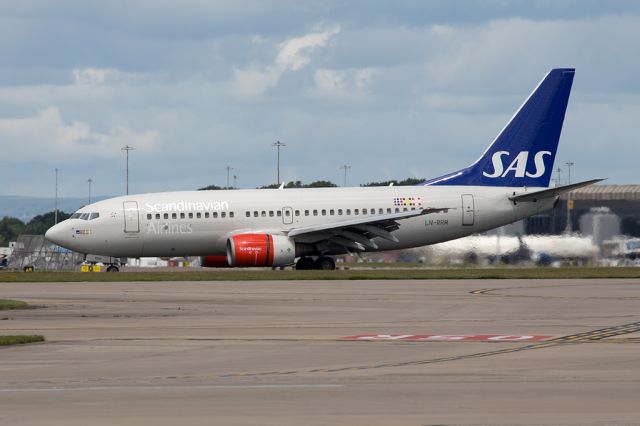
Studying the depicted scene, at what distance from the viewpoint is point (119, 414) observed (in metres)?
13.3

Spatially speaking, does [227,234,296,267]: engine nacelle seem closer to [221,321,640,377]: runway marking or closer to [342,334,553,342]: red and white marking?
[221,321,640,377]: runway marking

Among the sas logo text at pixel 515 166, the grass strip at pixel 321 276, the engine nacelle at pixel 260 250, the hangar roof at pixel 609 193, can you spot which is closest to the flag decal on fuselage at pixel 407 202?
the sas logo text at pixel 515 166

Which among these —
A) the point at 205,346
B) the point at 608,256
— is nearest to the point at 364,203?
the point at 608,256

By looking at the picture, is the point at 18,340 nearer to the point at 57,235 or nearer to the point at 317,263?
the point at 317,263

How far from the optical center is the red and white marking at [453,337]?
22.0 meters

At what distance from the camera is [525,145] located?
58.3 meters

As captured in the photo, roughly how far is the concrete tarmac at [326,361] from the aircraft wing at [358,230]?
751 inches

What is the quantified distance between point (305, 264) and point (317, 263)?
607mm

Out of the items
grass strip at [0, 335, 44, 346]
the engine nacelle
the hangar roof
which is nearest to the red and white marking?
grass strip at [0, 335, 44, 346]

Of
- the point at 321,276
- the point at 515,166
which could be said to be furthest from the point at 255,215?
the point at 515,166

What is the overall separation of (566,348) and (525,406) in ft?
22.3

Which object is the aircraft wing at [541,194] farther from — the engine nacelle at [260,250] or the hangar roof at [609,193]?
the engine nacelle at [260,250]

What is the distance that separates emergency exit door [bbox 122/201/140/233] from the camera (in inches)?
2199

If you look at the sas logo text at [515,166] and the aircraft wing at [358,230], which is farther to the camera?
the sas logo text at [515,166]
